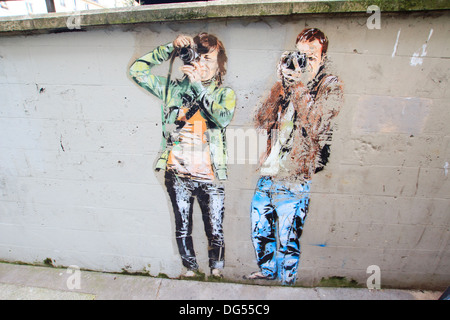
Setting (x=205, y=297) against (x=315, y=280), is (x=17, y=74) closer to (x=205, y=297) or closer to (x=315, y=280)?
(x=205, y=297)

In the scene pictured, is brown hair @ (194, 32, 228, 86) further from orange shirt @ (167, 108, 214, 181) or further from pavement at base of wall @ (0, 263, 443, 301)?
pavement at base of wall @ (0, 263, 443, 301)

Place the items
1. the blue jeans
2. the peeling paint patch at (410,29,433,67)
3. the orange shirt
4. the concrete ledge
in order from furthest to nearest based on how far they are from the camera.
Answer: the blue jeans → the orange shirt → the peeling paint patch at (410,29,433,67) → the concrete ledge

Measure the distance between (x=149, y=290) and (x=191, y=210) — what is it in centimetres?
105

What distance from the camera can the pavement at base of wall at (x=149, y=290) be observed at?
2.46 meters

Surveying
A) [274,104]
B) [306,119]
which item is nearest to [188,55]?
[274,104]

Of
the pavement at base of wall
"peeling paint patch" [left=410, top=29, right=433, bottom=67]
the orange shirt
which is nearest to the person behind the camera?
"peeling paint patch" [left=410, top=29, right=433, bottom=67]

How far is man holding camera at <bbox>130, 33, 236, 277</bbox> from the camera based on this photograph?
1992 mm

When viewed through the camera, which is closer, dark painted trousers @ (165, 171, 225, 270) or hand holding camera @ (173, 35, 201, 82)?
hand holding camera @ (173, 35, 201, 82)

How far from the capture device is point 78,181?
2.43 m

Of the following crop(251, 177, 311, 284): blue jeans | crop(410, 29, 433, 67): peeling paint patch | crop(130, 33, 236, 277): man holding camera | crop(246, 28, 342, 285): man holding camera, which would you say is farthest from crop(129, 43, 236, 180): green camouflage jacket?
crop(410, 29, 433, 67): peeling paint patch

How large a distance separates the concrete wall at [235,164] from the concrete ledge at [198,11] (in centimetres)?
7

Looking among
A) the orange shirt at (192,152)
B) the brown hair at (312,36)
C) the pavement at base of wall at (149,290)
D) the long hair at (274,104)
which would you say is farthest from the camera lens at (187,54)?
the pavement at base of wall at (149,290)

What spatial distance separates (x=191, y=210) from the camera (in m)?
2.42
